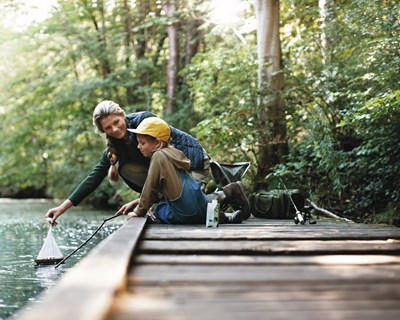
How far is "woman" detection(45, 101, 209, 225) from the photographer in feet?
16.7

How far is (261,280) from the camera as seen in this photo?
2.30 metres

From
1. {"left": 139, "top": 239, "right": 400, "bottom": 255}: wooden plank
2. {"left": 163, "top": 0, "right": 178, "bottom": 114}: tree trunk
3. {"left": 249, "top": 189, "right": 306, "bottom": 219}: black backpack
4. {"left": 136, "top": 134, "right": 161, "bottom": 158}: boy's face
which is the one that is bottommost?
{"left": 249, "top": 189, "right": 306, "bottom": 219}: black backpack

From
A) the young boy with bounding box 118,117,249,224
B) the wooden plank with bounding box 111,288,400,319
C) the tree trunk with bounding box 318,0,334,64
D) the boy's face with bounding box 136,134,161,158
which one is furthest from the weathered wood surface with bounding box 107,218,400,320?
the tree trunk with bounding box 318,0,334,64

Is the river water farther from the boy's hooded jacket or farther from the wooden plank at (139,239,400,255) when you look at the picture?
the wooden plank at (139,239,400,255)

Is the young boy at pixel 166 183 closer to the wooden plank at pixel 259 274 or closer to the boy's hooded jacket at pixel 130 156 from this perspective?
the boy's hooded jacket at pixel 130 156

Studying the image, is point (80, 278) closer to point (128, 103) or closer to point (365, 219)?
point (365, 219)

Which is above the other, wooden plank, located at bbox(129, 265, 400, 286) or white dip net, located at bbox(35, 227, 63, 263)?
wooden plank, located at bbox(129, 265, 400, 286)

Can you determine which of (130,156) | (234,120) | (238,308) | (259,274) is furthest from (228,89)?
(238,308)

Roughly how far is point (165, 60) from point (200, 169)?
14.5 meters

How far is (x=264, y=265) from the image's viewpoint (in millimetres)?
2678

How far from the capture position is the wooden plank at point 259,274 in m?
2.30

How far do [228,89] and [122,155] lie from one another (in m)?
7.39

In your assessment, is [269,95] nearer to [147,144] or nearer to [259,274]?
[147,144]

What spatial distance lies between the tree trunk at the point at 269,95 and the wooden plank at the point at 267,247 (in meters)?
5.22
